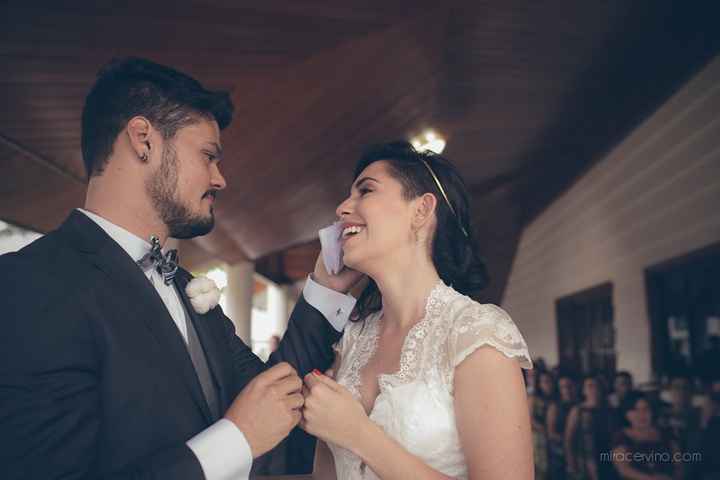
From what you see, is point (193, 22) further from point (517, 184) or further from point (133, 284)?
point (517, 184)

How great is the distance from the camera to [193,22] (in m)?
3.19

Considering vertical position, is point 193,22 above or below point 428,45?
below

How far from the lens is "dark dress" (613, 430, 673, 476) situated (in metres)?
4.59

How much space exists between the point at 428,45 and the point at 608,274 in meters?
5.07

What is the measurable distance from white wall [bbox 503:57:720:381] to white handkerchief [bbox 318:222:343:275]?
467cm

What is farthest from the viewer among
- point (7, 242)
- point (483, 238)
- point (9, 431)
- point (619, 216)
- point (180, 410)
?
point (483, 238)

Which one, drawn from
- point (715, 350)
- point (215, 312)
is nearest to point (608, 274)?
point (715, 350)

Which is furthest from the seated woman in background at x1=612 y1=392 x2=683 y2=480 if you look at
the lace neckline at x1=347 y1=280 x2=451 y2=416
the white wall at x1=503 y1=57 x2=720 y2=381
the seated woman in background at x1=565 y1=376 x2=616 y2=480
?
the lace neckline at x1=347 y1=280 x2=451 y2=416

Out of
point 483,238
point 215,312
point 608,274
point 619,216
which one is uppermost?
point 483,238

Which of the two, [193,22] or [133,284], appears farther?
[193,22]

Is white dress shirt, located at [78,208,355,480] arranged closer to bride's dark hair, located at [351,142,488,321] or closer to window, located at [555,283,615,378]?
bride's dark hair, located at [351,142,488,321]

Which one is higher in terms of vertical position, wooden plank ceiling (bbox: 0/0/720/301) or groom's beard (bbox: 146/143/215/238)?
wooden plank ceiling (bbox: 0/0/720/301)

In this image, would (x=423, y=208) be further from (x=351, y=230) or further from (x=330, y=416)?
(x=330, y=416)

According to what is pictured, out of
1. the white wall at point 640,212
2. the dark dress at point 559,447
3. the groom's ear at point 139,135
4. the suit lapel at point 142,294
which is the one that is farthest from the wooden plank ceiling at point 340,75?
the dark dress at point 559,447
